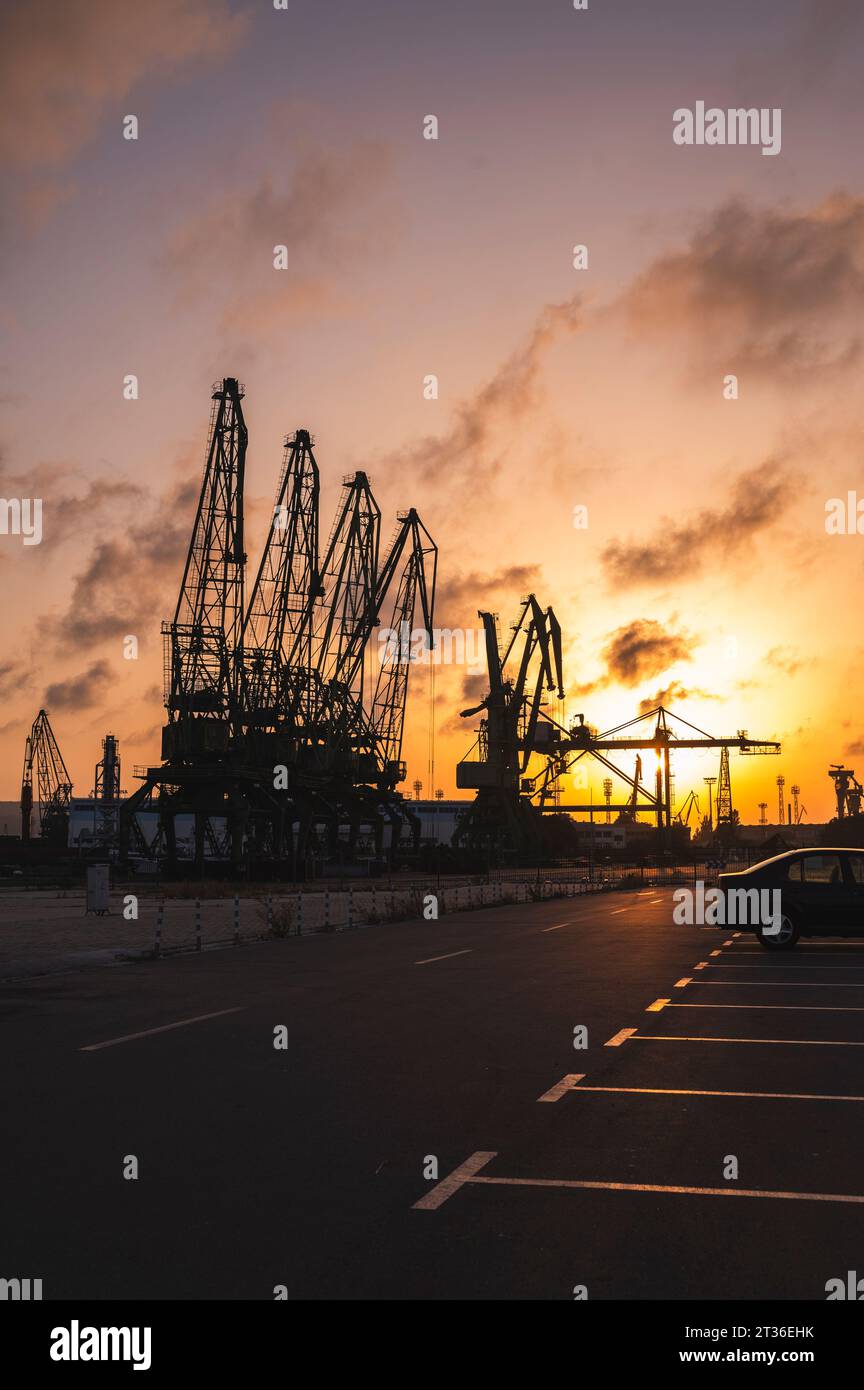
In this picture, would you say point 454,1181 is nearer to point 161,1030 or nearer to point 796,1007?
point 161,1030

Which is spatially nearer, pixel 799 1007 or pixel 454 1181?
pixel 454 1181

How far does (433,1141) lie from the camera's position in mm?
7539

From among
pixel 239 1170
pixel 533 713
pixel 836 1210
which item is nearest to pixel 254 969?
pixel 239 1170

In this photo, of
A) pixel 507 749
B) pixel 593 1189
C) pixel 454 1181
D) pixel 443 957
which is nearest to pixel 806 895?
pixel 443 957

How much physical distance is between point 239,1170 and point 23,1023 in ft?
22.5

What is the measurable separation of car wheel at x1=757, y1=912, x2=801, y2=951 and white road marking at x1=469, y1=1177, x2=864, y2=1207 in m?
15.4

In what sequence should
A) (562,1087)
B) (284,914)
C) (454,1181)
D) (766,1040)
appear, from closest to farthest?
(454,1181)
(562,1087)
(766,1040)
(284,914)

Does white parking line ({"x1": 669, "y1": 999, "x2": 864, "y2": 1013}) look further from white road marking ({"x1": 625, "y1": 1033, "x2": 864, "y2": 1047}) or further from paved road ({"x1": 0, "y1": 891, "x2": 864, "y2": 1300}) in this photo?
A: white road marking ({"x1": 625, "y1": 1033, "x2": 864, "y2": 1047})

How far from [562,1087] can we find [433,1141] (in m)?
1.92

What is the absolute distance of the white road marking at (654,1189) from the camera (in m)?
6.34

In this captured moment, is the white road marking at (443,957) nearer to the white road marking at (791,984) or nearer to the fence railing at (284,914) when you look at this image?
the fence railing at (284,914)

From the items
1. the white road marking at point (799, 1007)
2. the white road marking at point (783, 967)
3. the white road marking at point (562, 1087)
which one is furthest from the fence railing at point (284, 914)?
the white road marking at point (562, 1087)

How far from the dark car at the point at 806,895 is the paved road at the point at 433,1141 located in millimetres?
5558
